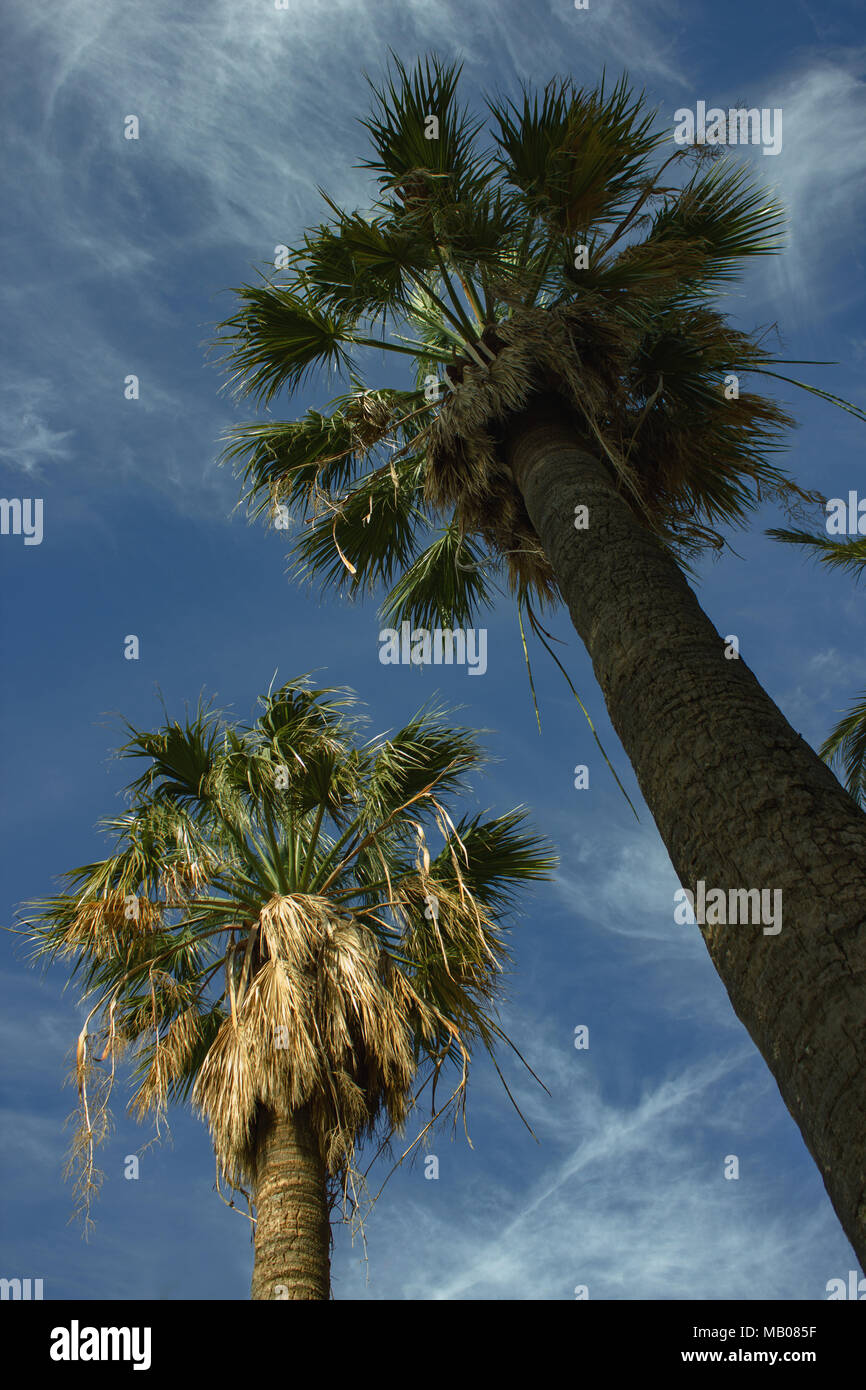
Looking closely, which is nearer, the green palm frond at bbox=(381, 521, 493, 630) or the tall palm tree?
the tall palm tree

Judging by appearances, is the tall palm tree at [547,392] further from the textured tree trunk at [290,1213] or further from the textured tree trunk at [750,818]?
the textured tree trunk at [290,1213]

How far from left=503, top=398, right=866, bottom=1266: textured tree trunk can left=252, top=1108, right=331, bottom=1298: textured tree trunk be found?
409 cm

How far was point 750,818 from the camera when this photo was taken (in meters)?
2.43

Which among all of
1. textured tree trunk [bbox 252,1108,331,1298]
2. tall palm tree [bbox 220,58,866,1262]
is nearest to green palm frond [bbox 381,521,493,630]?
Answer: tall palm tree [bbox 220,58,866,1262]

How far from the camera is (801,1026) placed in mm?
1966

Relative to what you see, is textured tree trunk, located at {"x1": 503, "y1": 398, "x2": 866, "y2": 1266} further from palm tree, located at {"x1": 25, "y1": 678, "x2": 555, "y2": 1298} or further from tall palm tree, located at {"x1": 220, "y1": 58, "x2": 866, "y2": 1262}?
palm tree, located at {"x1": 25, "y1": 678, "x2": 555, "y2": 1298}

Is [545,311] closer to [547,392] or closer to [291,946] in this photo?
[547,392]

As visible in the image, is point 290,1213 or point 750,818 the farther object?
point 290,1213

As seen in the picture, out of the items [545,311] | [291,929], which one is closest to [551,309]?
[545,311]

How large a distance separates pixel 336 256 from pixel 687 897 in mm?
5156

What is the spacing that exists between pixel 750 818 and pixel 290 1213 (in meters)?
4.68

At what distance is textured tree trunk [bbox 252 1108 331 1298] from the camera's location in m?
5.57

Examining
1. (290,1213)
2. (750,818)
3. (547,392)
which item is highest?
(547,392)
